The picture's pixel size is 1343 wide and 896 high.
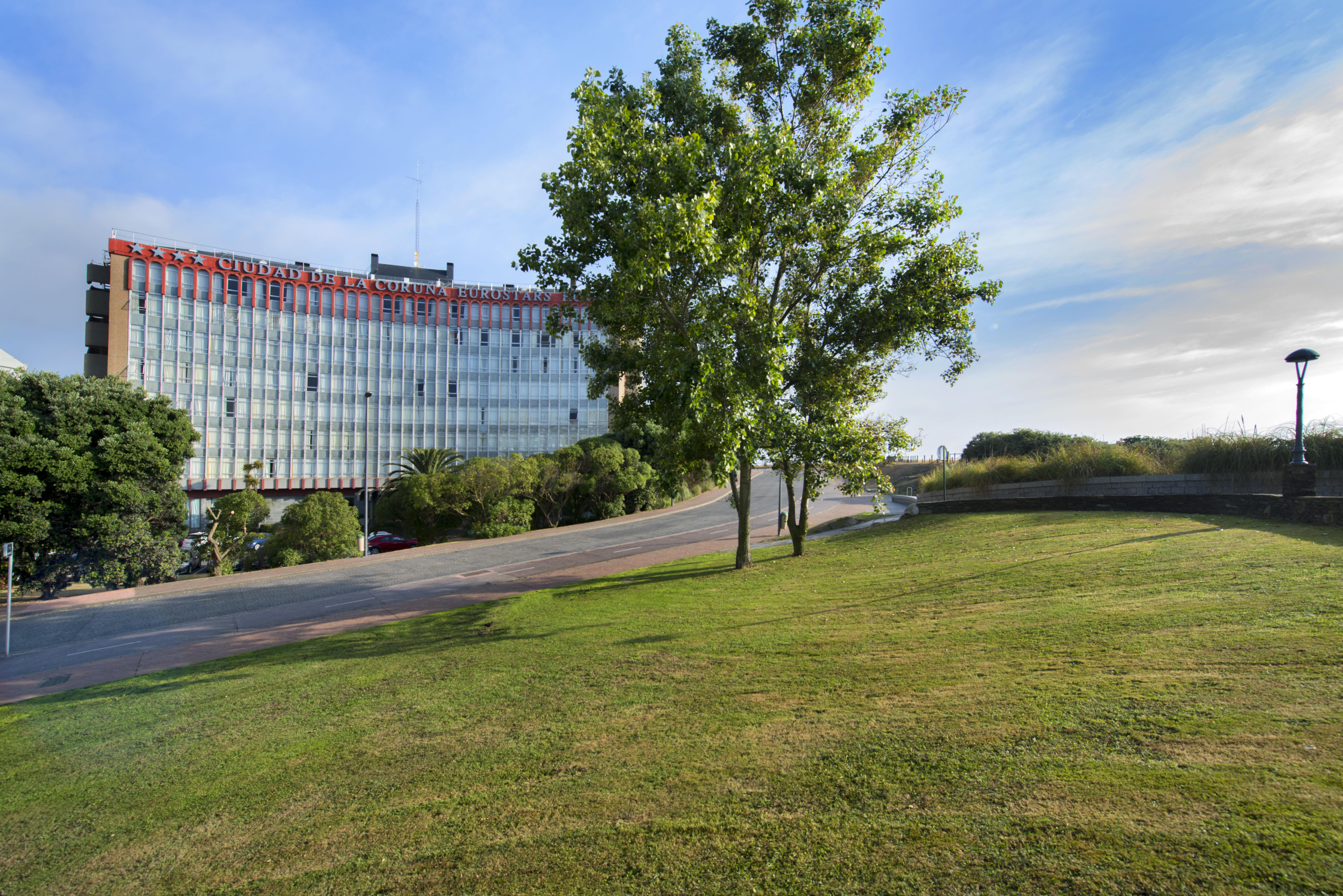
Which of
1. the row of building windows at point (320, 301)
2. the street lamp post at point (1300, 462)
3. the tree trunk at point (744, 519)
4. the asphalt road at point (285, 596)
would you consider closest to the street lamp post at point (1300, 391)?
the street lamp post at point (1300, 462)

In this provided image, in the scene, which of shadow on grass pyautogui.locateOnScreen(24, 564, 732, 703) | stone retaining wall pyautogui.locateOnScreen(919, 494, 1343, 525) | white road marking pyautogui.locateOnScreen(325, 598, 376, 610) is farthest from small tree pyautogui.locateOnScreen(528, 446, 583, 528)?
shadow on grass pyautogui.locateOnScreen(24, 564, 732, 703)

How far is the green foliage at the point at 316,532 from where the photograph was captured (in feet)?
88.4

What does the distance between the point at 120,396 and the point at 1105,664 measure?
107 ft

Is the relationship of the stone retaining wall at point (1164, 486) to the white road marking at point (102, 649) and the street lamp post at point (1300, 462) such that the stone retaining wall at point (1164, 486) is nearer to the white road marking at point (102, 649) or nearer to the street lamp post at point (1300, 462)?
the street lamp post at point (1300, 462)

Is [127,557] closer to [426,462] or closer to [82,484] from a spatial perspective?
[82,484]

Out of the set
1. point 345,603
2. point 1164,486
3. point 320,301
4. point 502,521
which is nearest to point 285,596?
point 345,603

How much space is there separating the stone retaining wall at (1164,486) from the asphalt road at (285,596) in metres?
12.3

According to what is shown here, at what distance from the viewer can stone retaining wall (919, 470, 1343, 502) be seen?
14453mm

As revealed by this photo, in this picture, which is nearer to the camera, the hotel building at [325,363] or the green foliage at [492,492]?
the green foliage at [492,492]

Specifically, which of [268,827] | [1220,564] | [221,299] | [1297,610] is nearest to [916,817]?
[268,827]

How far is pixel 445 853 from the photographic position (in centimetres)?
414

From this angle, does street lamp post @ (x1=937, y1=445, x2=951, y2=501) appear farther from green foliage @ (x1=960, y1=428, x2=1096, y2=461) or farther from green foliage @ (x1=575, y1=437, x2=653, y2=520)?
green foliage @ (x1=575, y1=437, x2=653, y2=520)

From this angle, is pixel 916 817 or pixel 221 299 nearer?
pixel 916 817

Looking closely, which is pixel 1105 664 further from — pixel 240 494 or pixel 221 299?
pixel 221 299
